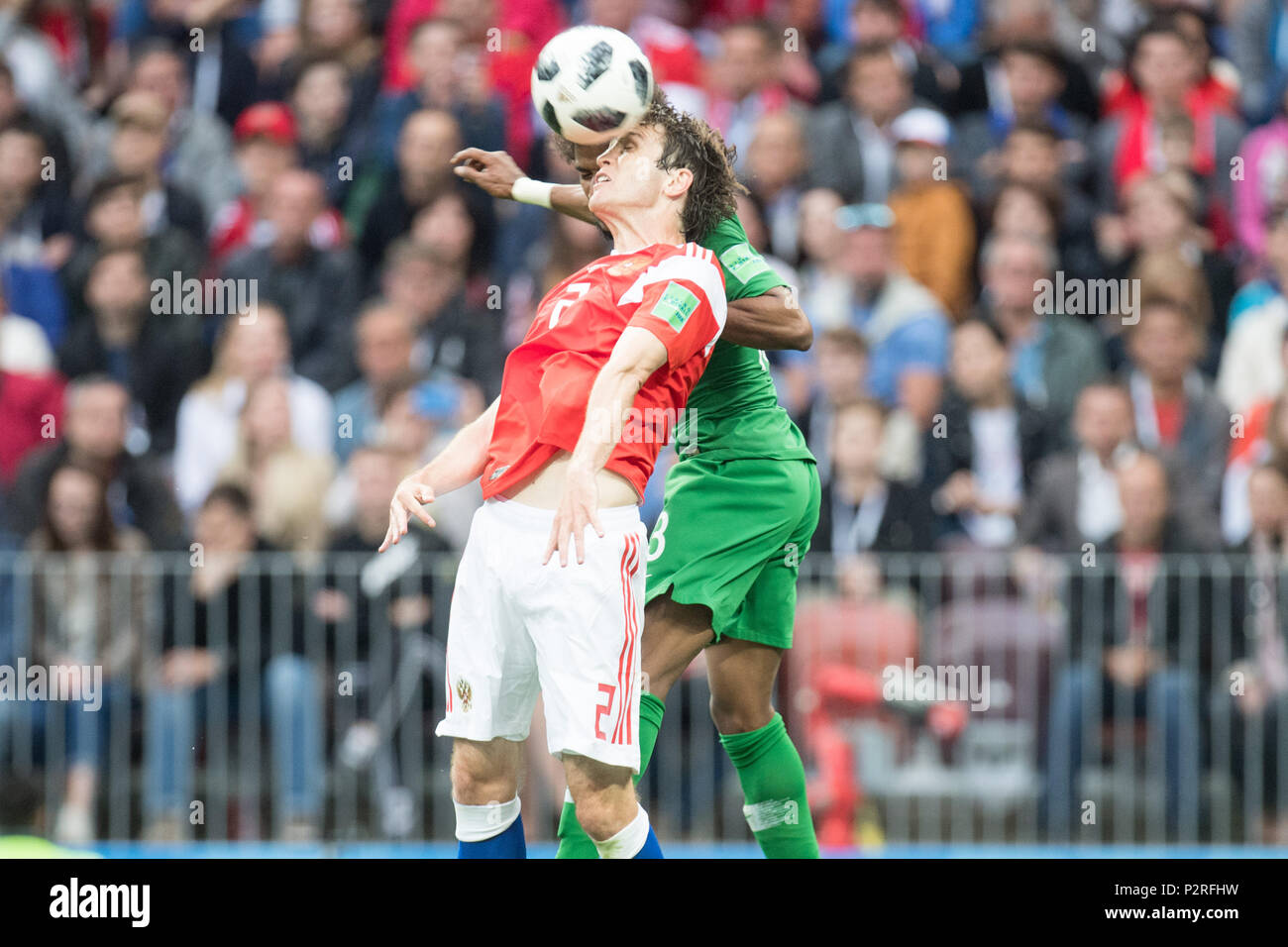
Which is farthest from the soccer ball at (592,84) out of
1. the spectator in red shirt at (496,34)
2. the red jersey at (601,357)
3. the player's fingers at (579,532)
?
the spectator in red shirt at (496,34)

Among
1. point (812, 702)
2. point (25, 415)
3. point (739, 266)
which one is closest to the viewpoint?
point (739, 266)

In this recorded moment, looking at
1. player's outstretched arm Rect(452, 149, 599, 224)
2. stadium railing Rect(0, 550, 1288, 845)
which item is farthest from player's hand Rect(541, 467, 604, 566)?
stadium railing Rect(0, 550, 1288, 845)

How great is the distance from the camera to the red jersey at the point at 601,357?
5043 mm

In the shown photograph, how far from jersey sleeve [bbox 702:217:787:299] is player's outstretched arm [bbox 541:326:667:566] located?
796mm

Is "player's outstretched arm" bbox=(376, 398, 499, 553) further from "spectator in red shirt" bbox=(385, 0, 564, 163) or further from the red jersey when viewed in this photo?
"spectator in red shirt" bbox=(385, 0, 564, 163)

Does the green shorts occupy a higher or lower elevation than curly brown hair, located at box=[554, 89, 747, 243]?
lower

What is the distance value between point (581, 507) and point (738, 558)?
1.24 metres

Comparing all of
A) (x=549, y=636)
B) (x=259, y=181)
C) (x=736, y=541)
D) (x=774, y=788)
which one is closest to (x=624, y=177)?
(x=736, y=541)

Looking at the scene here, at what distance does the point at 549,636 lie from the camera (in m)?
5.02

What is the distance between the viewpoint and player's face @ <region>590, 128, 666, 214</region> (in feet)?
17.6

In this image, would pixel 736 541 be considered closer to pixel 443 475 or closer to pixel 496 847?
pixel 443 475

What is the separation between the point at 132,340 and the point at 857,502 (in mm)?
4503

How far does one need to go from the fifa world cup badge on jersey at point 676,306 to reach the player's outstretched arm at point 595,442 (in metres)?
0.11

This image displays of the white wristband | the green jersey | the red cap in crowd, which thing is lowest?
the green jersey
